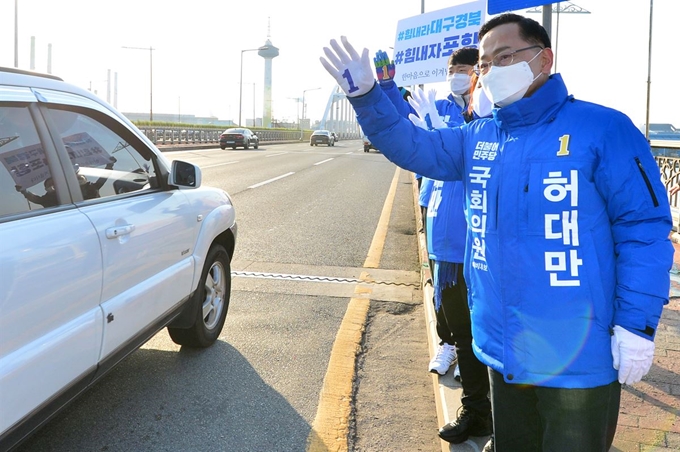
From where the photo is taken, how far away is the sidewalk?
2.68 metres

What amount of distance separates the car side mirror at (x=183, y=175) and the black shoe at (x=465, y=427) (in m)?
1.92

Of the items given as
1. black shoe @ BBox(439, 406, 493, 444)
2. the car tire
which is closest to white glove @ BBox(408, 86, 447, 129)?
black shoe @ BBox(439, 406, 493, 444)

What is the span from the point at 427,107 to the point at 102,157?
1636 mm

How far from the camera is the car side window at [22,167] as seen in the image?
2.26 metres

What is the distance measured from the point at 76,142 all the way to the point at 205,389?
1.58 m

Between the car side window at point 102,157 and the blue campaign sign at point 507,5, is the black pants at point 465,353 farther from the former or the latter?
the car side window at point 102,157

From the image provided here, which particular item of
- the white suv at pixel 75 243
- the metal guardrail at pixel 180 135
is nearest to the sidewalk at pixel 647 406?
the white suv at pixel 75 243

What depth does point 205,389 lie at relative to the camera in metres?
3.50

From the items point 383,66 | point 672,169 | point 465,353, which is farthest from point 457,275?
point 672,169

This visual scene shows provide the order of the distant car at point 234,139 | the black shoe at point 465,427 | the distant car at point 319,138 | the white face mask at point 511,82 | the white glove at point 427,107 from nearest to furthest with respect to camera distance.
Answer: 1. the white face mask at point 511,82
2. the white glove at point 427,107
3. the black shoe at point 465,427
4. the distant car at point 234,139
5. the distant car at point 319,138

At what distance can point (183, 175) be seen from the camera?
3445 millimetres

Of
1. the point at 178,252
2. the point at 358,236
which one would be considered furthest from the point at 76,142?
the point at 358,236

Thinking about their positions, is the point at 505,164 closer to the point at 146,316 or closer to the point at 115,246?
the point at 115,246

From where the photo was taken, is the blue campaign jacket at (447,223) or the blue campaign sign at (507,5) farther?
the blue campaign sign at (507,5)
